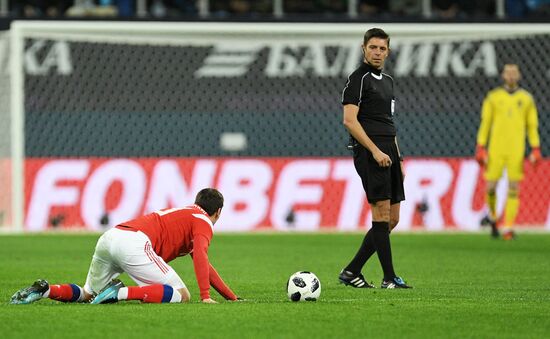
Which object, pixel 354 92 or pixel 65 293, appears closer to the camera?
pixel 65 293

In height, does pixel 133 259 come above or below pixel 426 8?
above

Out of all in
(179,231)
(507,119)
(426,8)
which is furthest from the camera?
(426,8)

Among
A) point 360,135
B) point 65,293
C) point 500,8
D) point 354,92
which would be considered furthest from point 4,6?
point 65,293

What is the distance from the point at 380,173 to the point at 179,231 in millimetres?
2140

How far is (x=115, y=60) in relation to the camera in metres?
20.2

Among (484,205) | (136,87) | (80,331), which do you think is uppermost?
(80,331)

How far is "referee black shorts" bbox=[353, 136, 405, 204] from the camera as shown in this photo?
398 inches

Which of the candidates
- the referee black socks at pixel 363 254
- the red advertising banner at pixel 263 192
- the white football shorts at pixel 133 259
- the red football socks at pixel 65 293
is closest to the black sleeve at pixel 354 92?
the referee black socks at pixel 363 254

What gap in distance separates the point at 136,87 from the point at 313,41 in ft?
9.42

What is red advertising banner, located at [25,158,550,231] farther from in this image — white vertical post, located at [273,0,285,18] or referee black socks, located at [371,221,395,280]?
referee black socks, located at [371,221,395,280]

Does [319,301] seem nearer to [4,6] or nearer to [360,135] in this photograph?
[360,135]

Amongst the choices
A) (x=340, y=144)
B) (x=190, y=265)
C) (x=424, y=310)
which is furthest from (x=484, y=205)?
(x=424, y=310)

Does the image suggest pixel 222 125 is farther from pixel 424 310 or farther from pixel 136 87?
pixel 424 310

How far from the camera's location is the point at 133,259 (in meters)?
8.44
